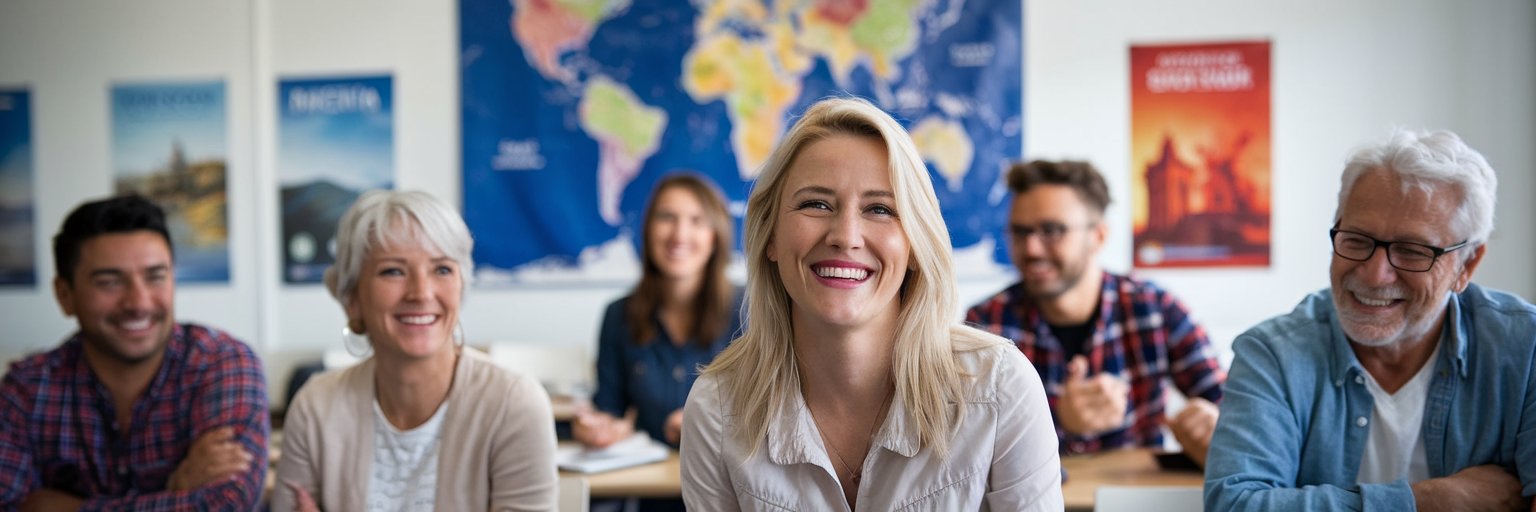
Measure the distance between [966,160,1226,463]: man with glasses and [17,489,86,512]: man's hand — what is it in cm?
244

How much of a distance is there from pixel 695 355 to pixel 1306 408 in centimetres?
204

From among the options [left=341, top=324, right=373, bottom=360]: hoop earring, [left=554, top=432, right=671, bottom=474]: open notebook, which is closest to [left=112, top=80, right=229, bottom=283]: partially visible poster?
[left=554, top=432, right=671, bottom=474]: open notebook

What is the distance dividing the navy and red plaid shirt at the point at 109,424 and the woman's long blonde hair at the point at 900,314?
142 cm

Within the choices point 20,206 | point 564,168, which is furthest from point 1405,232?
point 20,206

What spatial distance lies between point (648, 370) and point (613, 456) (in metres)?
0.64

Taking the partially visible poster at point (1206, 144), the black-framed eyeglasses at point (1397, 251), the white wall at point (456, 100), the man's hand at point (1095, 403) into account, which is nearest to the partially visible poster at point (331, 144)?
the white wall at point (456, 100)

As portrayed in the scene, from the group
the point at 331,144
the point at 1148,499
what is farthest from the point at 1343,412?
the point at 331,144

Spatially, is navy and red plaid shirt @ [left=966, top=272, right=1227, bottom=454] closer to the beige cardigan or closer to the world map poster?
the beige cardigan

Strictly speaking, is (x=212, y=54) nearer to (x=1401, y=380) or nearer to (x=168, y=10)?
(x=168, y=10)

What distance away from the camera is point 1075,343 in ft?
10.9

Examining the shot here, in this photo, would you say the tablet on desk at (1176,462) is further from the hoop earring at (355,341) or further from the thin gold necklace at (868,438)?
the hoop earring at (355,341)

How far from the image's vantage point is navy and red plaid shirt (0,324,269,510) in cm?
265

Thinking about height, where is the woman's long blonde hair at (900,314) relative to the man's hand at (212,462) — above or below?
above

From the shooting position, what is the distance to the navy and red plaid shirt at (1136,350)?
322 cm
